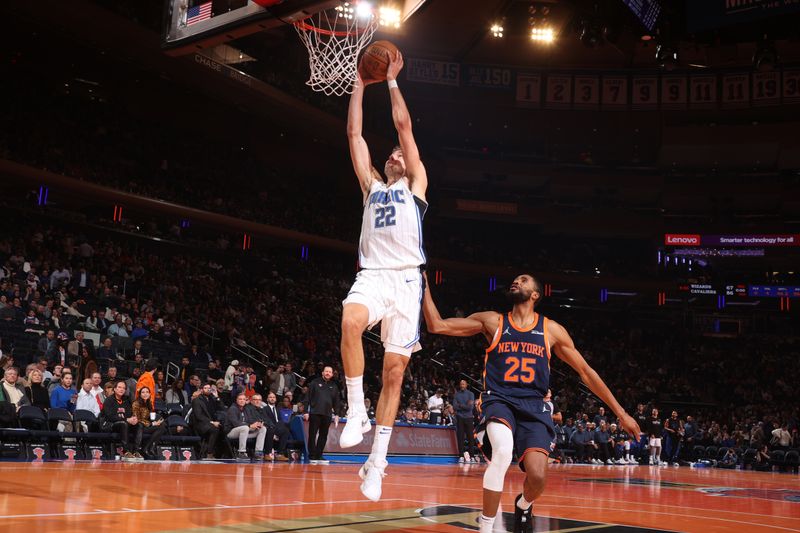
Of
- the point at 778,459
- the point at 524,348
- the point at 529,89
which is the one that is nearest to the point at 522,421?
the point at 524,348

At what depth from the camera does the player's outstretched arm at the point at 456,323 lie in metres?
5.84

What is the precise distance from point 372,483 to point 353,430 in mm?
397

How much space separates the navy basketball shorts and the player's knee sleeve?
6cm

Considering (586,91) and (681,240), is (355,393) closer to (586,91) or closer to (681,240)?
(586,91)

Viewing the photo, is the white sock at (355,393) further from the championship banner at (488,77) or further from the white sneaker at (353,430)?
the championship banner at (488,77)

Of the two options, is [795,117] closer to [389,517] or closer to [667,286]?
[667,286]

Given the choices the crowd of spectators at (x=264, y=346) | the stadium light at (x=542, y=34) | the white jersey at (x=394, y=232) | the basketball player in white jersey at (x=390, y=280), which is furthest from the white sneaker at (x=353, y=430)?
the stadium light at (x=542, y=34)

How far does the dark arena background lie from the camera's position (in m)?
9.40

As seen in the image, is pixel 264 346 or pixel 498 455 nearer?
pixel 498 455

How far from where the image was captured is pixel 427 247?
114 ft

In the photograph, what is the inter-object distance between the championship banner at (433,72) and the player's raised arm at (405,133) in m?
25.8

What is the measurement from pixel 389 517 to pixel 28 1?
1968 centimetres

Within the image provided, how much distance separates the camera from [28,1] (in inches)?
822

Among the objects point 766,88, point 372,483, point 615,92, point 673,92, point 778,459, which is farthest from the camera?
point 615,92
